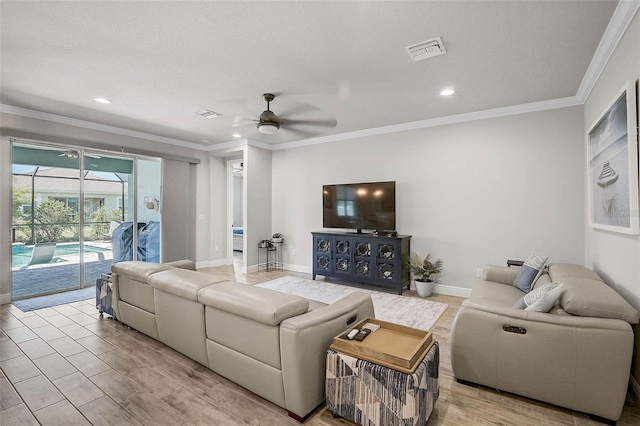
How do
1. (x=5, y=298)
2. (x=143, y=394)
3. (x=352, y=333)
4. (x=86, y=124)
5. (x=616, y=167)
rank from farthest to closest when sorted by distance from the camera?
(x=86, y=124) < (x=5, y=298) < (x=616, y=167) < (x=143, y=394) < (x=352, y=333)

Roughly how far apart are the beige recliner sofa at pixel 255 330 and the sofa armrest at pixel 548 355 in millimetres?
753

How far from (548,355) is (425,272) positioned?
2581 millimetres

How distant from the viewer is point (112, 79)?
3191 mm

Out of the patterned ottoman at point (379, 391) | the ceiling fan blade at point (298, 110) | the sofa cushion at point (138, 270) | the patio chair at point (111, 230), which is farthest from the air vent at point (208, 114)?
the patterned ottoman at point (379, 391)

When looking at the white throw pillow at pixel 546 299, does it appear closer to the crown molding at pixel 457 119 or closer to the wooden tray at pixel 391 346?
the wooden tray at pixel 391 346

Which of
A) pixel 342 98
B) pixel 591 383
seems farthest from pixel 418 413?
pixel 342 98

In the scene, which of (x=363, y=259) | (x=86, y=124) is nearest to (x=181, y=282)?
(x=363, y=259)

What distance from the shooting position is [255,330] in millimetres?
1889

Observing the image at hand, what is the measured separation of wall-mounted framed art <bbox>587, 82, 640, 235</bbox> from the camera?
2023 mm

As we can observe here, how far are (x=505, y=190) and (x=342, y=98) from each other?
2.53m

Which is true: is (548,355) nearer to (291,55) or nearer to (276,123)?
(291,55)

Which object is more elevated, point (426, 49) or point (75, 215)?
point (426, 49)

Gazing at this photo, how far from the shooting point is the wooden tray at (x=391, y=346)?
62.1 inches

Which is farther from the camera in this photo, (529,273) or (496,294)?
(529,273)
